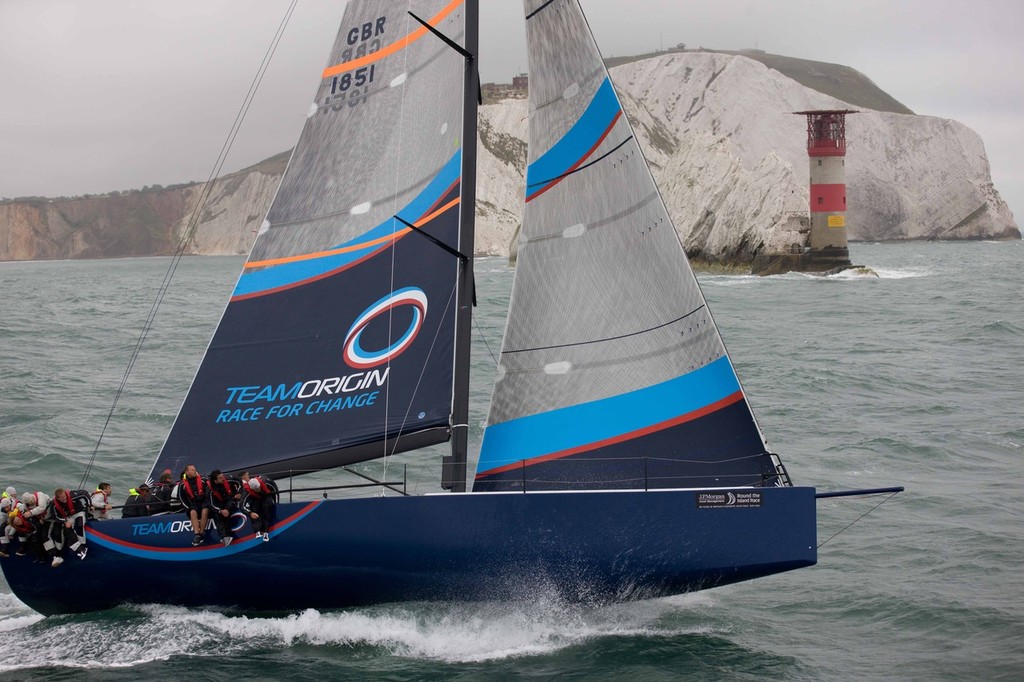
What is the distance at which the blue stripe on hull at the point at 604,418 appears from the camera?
32.7 feet

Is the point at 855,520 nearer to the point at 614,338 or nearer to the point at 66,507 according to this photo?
the point at 614,338

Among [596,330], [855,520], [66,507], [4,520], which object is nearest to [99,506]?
[66,507]

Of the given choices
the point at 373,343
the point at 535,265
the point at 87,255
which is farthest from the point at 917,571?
the point at 87,255

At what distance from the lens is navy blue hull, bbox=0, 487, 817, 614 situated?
30.6 feet

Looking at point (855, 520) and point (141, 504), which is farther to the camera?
point (855, 520)

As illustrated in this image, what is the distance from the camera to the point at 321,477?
15492 millimetres

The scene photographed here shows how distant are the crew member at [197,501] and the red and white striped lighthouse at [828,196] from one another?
53690mm

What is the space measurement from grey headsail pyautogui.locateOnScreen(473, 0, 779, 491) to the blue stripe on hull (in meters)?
0.01

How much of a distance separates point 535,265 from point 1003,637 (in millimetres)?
5272

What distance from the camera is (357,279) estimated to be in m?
10.5

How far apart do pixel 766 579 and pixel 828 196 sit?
168 feet

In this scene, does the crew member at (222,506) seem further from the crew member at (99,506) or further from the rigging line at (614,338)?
the rigging line at (614,338)

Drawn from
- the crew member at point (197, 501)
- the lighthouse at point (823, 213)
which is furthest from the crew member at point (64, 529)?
the lighthouse at point (823, 213)

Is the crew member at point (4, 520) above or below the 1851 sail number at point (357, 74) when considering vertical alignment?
below
